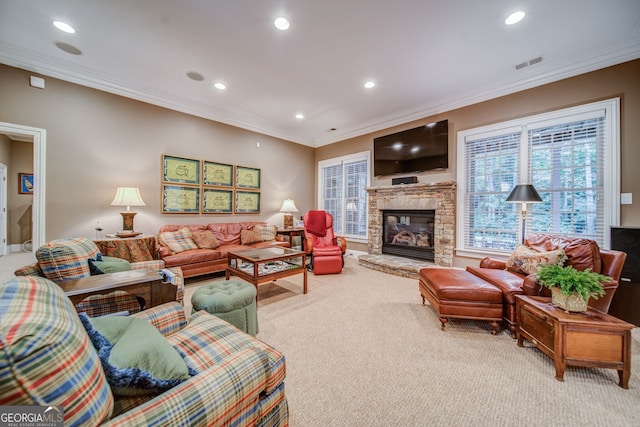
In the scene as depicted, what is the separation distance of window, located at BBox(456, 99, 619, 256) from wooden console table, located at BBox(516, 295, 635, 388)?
6.36 feet

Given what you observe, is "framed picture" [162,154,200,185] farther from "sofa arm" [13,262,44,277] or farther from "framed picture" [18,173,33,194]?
"framed picture" [18,173,33,194]

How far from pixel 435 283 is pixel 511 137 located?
274 centimetres

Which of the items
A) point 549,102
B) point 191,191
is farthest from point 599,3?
point 191,191

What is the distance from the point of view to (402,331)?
2.31 m

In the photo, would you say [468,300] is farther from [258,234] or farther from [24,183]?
[24,183]

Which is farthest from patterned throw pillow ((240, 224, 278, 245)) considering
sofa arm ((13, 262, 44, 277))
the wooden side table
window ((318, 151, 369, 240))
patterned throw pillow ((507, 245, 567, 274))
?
patterned throw pillow ((507, 245, 567, 274))

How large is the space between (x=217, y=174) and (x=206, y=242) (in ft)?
4.63

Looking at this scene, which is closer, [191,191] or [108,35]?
[108,35]

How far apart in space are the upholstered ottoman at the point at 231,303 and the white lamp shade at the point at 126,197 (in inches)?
87.3

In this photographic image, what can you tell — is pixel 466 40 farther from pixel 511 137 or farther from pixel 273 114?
pixel 273 114

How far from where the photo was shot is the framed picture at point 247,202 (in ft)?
16.4

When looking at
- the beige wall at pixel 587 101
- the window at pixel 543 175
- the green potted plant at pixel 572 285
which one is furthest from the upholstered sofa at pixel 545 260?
the beige wall at pixel 587 101

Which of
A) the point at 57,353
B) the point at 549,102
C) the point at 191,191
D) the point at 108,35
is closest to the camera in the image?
the point at 57,353

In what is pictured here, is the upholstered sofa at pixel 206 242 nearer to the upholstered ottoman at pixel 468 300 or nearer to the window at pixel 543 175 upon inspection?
the upholstered ottoman at pixel 468 300
